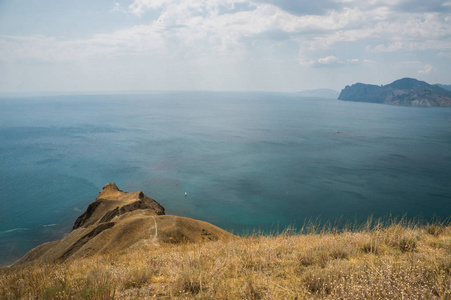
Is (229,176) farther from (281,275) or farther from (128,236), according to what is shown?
(281,275)

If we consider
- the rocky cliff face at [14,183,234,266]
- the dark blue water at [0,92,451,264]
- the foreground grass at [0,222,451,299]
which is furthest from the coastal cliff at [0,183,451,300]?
the dark blue water at [0,92,451,264]

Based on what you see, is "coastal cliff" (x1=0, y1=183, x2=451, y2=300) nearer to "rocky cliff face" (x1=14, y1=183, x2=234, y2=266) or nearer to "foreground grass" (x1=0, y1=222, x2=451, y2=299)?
"foreground grass" (x1=0, y1=222, x2=451, y2=299)

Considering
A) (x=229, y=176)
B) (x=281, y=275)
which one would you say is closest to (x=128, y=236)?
(x=281, y=275)

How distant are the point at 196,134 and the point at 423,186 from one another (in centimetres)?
6467

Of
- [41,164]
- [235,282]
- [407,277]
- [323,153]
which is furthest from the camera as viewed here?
[323,153]

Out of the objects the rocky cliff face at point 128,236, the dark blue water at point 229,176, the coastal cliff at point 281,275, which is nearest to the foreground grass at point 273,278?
the coastal cliff at point 281,275

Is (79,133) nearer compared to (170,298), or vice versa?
(170,298)

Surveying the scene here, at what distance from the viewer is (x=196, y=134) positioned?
3543 inches

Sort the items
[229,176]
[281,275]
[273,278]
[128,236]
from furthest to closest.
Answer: [229,176]
[128,236]
[281,275]
[273,278]

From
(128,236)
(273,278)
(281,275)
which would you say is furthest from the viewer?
(128,236)

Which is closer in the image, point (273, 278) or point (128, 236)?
point (273, 278)

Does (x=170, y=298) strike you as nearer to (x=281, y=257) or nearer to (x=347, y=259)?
(x=281, y=257)

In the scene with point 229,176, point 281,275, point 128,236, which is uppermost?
point 281,275

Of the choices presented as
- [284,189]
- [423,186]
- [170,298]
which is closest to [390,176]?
[423,186]
